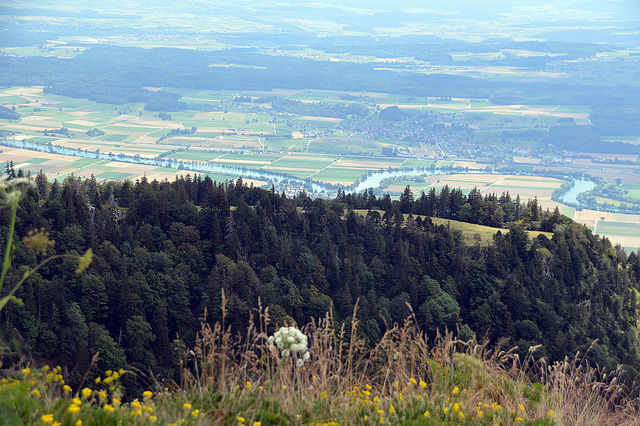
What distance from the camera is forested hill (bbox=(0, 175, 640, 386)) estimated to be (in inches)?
1793

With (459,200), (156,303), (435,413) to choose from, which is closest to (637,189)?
(459,200)

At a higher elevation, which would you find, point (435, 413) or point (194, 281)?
point (435, 413)

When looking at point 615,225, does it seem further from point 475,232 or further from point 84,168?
point 84,168

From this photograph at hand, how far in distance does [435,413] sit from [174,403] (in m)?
3.88

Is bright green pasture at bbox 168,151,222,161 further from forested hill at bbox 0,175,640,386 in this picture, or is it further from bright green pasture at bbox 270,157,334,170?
forested hill at bbox 0,175,640,386

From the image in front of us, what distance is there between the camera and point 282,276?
59.2 meters

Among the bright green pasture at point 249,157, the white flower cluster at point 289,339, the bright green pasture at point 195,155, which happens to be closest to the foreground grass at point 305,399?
the white flower cluster at point 289,339

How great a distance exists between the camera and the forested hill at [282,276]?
1793 inches

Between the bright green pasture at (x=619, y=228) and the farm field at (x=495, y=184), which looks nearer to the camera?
the bright green pasture at (x=619, y=228)

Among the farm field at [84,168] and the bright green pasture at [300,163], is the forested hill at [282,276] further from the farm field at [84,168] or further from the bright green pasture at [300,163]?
the bright green pasture at [300,163]

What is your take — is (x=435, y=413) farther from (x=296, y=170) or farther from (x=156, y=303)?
(x=296, y=170)

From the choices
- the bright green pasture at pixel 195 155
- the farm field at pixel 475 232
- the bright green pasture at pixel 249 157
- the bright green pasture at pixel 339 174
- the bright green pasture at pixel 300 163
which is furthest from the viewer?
the bright green pasture at pixel 249 157

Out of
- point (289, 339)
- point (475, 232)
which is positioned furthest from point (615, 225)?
point (289, 339)

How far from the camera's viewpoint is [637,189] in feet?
605
